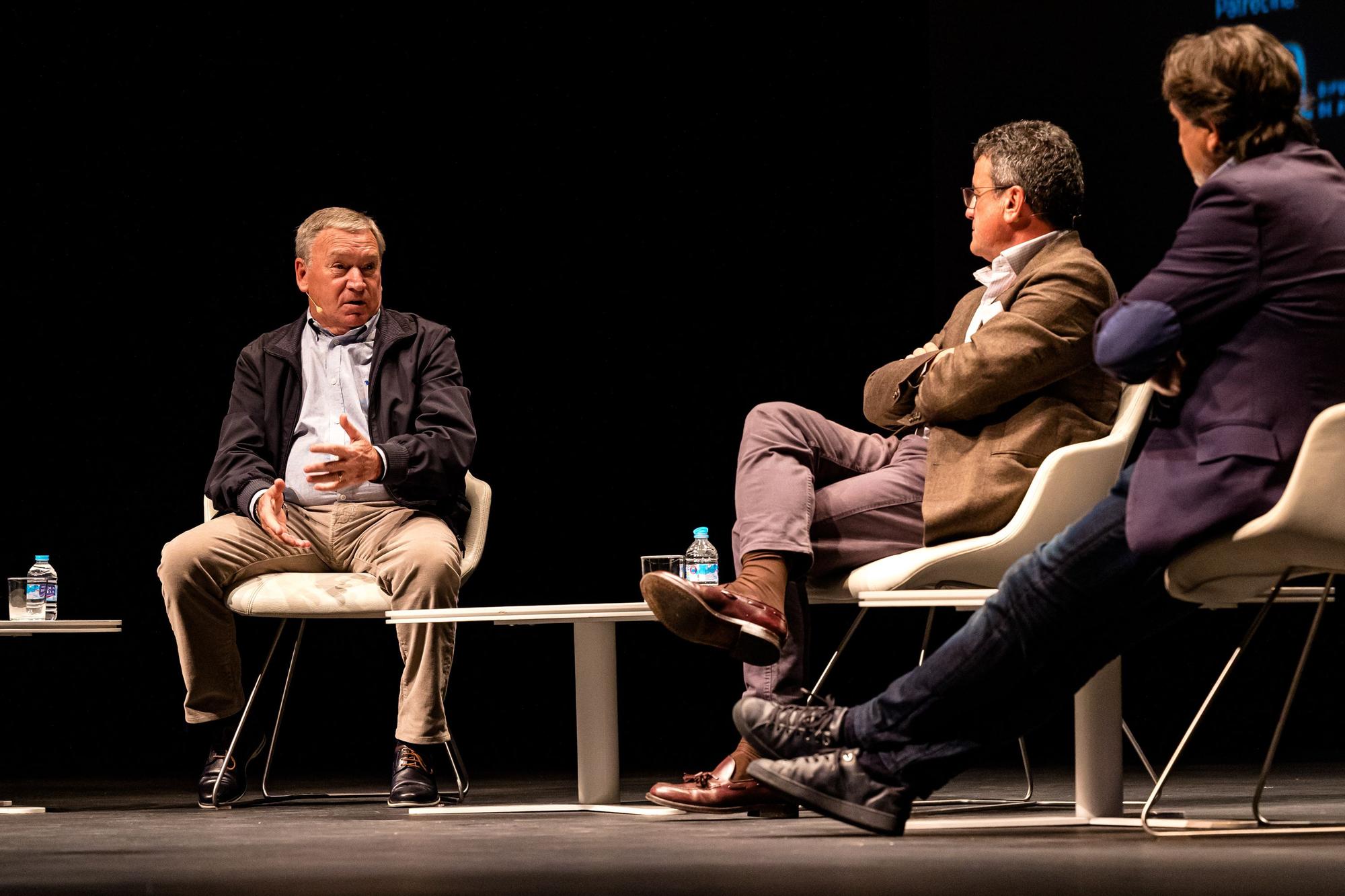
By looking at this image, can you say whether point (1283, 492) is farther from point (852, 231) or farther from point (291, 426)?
point (852, 231)

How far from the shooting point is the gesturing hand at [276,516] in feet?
11.8

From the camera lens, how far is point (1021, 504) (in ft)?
8.78

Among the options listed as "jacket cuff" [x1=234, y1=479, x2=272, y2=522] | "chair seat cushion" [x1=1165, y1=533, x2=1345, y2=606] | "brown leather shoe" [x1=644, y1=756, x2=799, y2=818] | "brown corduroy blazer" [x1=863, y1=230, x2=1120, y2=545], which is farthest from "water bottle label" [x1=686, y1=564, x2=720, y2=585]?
"chair seat cushion" [x1=1165, y1=533, x2=1345, y2=606]

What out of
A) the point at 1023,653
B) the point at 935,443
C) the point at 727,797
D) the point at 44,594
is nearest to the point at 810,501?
the point at 935,443

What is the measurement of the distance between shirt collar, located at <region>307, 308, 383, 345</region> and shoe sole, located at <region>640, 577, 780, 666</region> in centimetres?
161

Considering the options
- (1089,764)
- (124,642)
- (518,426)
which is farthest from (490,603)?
(1089,764)

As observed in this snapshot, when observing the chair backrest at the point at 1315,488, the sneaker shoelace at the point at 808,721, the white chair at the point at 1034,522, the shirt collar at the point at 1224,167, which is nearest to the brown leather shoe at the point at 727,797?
the white chair at the point at 1034,522

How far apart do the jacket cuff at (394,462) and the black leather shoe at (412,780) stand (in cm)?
60

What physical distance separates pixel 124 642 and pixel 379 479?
5.39 feet

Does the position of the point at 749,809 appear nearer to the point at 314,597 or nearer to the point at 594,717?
the point at 594,717

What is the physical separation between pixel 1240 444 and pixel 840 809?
716 millimetres

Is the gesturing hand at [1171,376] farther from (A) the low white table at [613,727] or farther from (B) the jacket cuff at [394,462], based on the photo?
(B) the jacket cuff at [394,462]

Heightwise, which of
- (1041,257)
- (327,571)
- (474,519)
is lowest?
(327,571)

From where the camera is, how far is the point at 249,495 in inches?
145
